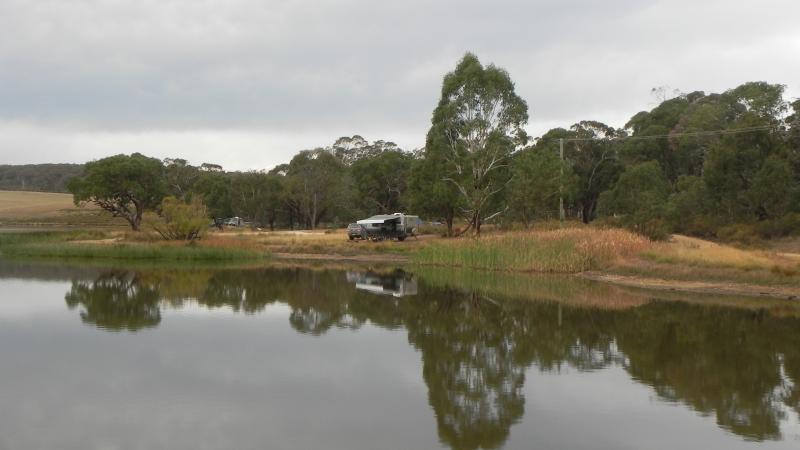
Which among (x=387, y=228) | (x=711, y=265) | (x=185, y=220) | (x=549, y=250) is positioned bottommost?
(x=711, y=265)

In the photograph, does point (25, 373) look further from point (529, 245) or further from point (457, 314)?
point (529, 245)

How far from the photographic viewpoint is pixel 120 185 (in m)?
68.4

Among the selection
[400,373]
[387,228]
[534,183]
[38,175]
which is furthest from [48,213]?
[400,373]

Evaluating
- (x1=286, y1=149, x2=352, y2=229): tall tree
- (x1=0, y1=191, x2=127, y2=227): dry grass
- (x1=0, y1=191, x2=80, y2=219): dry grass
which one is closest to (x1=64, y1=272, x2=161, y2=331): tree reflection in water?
(x1=286, y1=149, x2=352, y2=229): tall tree

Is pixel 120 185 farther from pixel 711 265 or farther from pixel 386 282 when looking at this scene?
pixel 711 265

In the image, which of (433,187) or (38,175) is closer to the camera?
(433,187)

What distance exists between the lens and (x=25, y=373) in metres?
12.6

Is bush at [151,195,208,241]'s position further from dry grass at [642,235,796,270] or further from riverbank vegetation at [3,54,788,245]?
dry grass at [642,235,796,270]

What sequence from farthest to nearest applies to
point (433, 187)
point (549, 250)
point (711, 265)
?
1. point (433, 187)
2. point (549, 250)
3. point (711, 265)

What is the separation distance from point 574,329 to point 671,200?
126ft

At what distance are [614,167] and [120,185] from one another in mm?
51831

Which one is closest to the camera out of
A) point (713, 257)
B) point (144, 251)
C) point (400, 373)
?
point (400, 373)

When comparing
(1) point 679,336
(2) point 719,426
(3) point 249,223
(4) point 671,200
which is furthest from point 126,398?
(3) point 249,223

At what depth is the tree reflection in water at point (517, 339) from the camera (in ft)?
35.2
